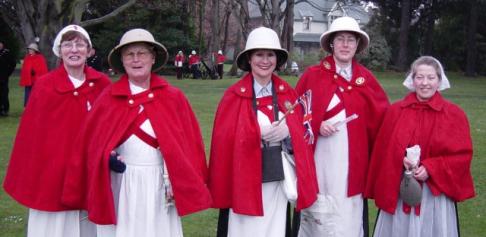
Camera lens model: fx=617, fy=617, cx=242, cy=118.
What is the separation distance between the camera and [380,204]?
510cm

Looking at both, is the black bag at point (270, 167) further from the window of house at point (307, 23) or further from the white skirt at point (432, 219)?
the window of house at point (307, 23)

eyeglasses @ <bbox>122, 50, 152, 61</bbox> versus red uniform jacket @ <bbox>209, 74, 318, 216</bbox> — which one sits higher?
eyeglasses @ <bbox>122, 50, 152, 61</bbox>

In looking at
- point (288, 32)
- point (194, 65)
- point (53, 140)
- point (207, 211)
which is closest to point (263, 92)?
point (53, 140)

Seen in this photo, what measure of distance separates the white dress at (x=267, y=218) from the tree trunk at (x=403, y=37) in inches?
1703

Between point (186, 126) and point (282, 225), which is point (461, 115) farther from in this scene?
point (186, 126)

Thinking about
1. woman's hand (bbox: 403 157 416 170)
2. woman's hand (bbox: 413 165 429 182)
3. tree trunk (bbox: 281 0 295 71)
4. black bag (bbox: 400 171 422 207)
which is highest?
tree trunk (bbox: 281 0 295 71)

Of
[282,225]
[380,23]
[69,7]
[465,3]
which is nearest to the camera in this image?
[282,225]

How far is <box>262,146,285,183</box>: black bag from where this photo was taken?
15.3 feet

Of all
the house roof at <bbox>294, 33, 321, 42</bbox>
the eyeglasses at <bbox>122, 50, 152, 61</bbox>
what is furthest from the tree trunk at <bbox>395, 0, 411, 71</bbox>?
the eyeglasses at <bbox>122, 50, 152, 61</bbox>

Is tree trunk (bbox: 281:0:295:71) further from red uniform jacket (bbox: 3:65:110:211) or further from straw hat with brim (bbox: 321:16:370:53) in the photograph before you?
red uniform jacket (bbox: 3:65:110:211)

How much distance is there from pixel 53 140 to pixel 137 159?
A: 2.41 ft

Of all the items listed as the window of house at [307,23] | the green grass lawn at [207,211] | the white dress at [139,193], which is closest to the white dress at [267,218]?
the white dress at [139,193]

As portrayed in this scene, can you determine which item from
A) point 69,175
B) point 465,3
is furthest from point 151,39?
point 465,3

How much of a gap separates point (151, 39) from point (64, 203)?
4.44 ft
